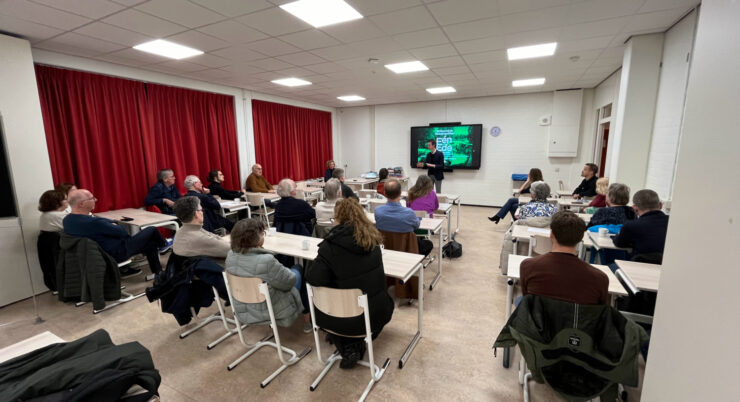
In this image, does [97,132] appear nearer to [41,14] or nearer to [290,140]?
[41,14]

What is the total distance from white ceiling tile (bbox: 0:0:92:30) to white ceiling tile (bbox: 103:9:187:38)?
0.28 meters

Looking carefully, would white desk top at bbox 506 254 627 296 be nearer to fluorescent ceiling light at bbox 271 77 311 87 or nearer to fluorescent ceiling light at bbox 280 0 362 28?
fluorescent ceiling light at bbox 280 0 362 28

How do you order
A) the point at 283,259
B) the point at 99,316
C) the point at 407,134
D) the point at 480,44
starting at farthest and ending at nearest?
the point at 407,134, the point at 480,44, the point at 283,259, the point at 99,316

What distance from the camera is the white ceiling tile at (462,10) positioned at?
271cm

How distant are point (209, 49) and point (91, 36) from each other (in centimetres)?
115

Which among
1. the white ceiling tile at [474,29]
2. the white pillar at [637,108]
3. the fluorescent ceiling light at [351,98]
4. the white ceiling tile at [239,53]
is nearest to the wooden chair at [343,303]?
the white ceiling tile at [474,29]

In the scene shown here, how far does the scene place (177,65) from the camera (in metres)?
4.56

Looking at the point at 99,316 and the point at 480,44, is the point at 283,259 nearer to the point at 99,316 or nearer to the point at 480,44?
the point at 99,316

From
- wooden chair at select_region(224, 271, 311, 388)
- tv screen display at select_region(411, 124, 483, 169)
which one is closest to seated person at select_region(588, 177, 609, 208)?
tv screen display at select_region(411, 124, 483, 169)

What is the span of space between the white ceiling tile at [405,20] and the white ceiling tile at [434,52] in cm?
71

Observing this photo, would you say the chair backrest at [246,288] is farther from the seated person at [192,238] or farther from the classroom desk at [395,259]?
the seated person at [192,238]

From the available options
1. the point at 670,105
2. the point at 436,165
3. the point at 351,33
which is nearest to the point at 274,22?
the point at 351,33

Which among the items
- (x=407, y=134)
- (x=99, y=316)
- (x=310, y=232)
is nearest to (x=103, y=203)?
(x=99, y=316)

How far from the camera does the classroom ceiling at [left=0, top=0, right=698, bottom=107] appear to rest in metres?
2.76
